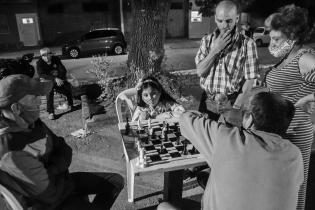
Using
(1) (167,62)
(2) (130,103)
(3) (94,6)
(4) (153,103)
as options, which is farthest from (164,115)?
(3) (94,6)

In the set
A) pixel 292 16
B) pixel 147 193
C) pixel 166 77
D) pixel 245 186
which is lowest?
pixel 147 193

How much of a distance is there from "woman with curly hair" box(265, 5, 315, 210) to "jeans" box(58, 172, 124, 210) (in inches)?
65.4

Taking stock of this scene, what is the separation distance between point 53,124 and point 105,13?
57.9 feet

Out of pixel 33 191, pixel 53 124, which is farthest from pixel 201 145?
pixel 53 124

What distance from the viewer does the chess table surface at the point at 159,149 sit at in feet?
8.67

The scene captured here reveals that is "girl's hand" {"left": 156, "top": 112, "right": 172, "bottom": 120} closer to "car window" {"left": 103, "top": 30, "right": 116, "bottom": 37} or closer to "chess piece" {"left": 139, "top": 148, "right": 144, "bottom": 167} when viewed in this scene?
"chess piece" {"left": 139, "top": 148, "right": 144, "bottom": 167}

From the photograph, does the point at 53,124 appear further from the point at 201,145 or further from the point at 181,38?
the point at 181,38

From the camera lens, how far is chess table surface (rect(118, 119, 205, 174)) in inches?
104

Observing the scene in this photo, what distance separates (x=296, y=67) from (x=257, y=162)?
4.39 ft

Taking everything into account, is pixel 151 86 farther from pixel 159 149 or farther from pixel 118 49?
pixel 118 49

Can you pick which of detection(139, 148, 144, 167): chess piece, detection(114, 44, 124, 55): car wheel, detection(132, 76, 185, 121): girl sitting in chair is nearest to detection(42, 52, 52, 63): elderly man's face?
detection(132, 76, 185, 121): girl sitting in chair

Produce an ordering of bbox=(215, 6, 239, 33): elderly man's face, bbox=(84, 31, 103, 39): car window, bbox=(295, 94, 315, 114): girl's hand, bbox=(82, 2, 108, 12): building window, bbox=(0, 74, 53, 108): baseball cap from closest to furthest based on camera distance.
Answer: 1. bbox=(0, 74, 53, 108): baseball cap
2. bbox=(295, 94, 315, 114): girl's hand
3. bbox=(215, 6, 239, 33): elderly man's face
4. bbox=(84, 31, 103, 39): car window
5. bbox=(82, 2, 108, 12): building window

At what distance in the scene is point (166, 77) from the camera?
23.9 feet

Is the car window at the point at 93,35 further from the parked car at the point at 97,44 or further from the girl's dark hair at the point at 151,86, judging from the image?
the girl's dark hair at the point at 151,86
